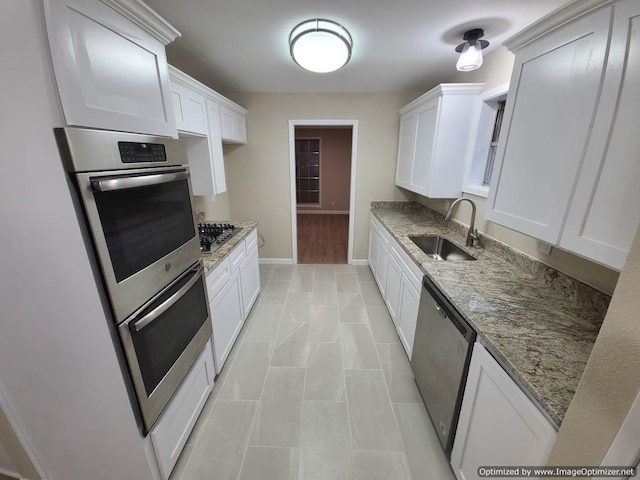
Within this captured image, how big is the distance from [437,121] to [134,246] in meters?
2.49

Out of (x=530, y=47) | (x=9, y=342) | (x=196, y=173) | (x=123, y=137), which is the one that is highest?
(x=530, y=47)

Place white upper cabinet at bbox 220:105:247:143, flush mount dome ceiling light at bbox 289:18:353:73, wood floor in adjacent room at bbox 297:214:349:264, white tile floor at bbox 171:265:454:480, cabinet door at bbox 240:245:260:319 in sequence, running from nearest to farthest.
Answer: white tile floor at bbox 171:265:454:480 < flush mount dome ceiling light at bbox 289:18:353:73 < cabinet door at bbox 240:245:260:319 < white upper cabinet at bbox 220:105:247:143 < wood floor in adjacent room at bbox 297:214:349:264

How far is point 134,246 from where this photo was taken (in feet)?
3.27

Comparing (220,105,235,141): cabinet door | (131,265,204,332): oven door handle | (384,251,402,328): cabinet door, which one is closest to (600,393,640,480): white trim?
(131,265,204,332): oven door handle

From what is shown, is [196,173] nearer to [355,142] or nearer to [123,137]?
[123,137]

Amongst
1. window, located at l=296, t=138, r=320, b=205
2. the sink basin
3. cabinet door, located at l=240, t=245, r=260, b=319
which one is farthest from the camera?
window, located at l=296, t=138, r=320, b=205

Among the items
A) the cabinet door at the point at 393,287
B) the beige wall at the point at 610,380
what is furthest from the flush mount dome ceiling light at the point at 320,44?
the beige wall at the point at 610,380

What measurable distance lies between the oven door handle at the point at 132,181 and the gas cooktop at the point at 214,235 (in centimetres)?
80

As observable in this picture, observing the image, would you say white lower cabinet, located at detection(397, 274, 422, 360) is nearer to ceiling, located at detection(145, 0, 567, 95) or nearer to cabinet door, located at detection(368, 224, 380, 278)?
cabinet door, located at detection(368, 224, 380, 278)

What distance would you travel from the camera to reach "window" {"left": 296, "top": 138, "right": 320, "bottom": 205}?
6.94 meters

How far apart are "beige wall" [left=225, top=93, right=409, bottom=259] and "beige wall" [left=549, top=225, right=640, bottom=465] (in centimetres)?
316

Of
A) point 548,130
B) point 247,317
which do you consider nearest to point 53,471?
point 247,317

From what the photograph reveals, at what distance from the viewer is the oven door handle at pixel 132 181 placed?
81 centimetres

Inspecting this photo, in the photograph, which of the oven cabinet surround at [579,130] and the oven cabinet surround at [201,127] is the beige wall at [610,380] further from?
the oven cabinet surround at [201,127]
